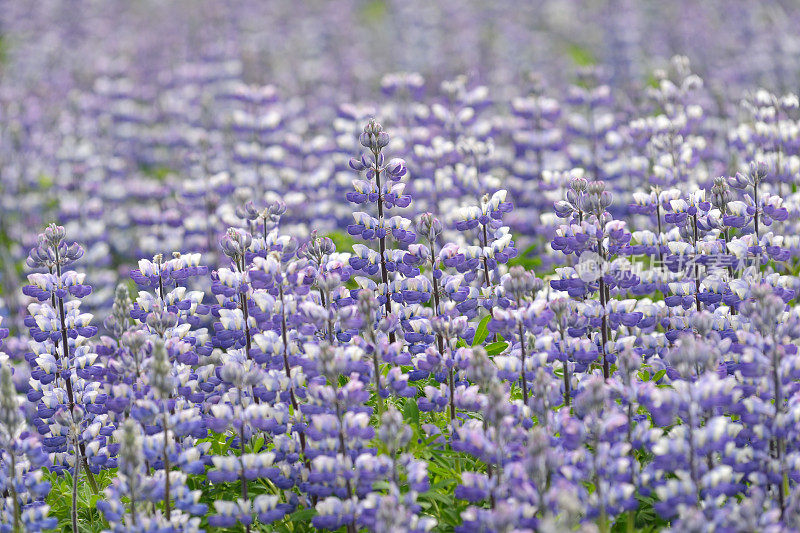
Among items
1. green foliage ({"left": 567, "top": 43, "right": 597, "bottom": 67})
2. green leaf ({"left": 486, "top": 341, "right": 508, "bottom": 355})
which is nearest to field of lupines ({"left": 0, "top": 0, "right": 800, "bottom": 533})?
green leaf ({"left": 486, "top": 341, "right": 508, "bottom": 355})

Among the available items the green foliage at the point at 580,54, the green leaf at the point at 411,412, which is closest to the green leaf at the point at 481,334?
the green leaf at the point at 411,412

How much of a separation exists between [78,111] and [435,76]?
412 cm

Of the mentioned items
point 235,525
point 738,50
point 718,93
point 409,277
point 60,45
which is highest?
point 60,45

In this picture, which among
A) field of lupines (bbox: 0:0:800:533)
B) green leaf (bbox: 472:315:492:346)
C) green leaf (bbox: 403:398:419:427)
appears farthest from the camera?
green leaf (bbox: 472:315:492:346)

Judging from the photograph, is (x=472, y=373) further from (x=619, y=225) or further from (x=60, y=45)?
(x=60, y=45)

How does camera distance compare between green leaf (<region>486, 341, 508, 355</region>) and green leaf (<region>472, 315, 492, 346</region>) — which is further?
green leaf (<region>472, 315, 492, 346</region>)

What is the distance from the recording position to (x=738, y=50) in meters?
13.0

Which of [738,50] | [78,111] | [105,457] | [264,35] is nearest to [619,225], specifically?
[105,457]

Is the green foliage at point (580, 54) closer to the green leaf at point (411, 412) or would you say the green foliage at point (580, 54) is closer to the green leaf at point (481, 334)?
the green leaf at point (481, 334)

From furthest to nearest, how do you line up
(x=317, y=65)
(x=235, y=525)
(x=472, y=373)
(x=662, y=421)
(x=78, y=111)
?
(x=317, y=65) → (x=78, y=111) → (x=235, y=525) → (x=472, y=373) → (x=662, y=421)

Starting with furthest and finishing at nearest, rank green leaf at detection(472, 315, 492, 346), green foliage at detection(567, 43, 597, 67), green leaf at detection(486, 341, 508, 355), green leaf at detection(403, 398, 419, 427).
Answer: green foliage at detection(567, 43, 597, 67), green leaf at detection(472, 315, 492, 346), green leaf at detection(486, 341, 508, 355), green leaf at detection(403, 398, 419, 427)

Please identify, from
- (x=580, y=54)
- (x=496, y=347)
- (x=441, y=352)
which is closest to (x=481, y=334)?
(x=496, y=347)

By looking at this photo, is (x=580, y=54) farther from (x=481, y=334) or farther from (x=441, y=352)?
(x=441, y=352)

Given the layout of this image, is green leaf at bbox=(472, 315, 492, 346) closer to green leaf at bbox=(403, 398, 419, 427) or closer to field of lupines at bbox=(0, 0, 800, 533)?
field of lupines at bbox=(0, 0, 800, 533)
